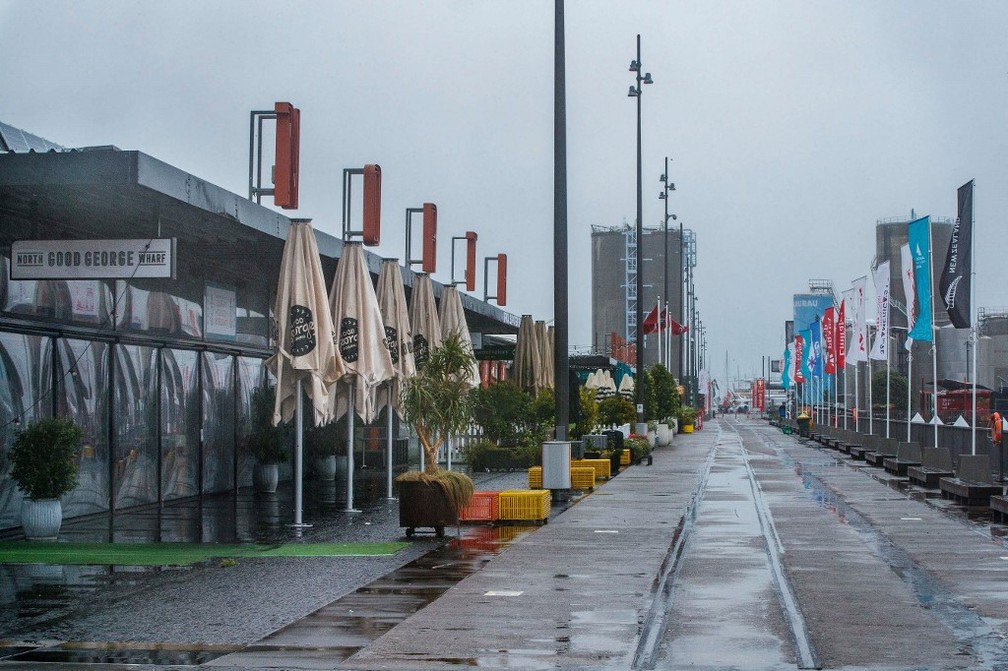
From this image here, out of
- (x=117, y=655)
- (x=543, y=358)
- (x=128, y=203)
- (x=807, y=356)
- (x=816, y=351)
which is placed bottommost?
(x=117, y=655)

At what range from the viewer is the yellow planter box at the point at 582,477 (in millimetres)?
26250

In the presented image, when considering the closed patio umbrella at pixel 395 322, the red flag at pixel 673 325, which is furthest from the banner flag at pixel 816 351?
the closed patio umbrella at pixel 395 322

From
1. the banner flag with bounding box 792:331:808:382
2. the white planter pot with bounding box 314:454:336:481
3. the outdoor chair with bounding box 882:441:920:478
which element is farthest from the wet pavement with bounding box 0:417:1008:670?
the banner flag with bounding box 792:331:808:382

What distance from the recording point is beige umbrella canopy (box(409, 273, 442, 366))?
80.1 ft

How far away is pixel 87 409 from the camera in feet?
65.0

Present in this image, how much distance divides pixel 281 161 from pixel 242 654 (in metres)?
9.09

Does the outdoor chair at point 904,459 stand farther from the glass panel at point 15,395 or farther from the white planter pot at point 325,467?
the glass panel at point 15,395

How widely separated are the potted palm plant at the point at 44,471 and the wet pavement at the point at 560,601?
171cm

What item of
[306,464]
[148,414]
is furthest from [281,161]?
[306,464]

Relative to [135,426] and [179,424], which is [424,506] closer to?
[135,426]

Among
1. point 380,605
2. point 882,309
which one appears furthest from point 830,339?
point 380,605

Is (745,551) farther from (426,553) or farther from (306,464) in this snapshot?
(306,464)

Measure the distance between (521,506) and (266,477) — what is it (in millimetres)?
8141

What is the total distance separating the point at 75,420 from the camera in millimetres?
19422
